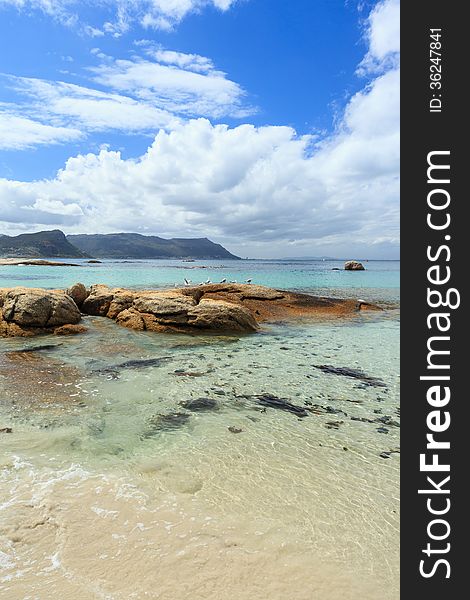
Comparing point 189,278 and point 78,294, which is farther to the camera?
→ point 189,278

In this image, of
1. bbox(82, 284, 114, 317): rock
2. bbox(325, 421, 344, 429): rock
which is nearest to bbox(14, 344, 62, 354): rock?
bbox(82, 284, 114, 317): rock

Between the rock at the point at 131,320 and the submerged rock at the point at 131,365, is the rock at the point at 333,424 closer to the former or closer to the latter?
the submerged rock at the point at 131,365

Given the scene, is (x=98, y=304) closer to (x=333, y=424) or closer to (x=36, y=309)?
(x=36, y=309)

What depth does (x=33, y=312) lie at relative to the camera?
1486cm

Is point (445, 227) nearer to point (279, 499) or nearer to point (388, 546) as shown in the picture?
A: point (388, 546)

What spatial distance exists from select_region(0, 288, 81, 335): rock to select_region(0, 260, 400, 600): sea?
515 centimetres

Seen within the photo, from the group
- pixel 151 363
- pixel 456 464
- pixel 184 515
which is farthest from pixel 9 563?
pixel 151 363

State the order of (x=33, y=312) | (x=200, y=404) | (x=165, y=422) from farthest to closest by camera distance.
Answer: (x=33, y=312)
(x=200, y=404)
(x=165, y=422)

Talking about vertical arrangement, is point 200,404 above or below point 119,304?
below

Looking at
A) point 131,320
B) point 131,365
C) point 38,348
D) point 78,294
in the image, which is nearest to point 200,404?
point 131,365

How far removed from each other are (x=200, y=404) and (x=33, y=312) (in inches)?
421

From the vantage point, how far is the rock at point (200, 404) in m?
7.42

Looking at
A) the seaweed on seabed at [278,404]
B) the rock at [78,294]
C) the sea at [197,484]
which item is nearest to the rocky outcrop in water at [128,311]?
the rock at [78,294]

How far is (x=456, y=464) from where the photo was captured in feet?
9.78
